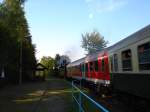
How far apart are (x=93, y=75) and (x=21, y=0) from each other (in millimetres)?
21236

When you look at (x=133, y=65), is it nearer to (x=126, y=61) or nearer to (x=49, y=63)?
(x=126, y=61)

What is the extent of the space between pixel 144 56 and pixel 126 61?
276 cm

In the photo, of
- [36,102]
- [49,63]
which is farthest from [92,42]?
[36,102]

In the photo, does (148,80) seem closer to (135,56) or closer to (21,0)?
(135,56)

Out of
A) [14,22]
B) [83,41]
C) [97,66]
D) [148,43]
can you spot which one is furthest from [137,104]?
[83,41]

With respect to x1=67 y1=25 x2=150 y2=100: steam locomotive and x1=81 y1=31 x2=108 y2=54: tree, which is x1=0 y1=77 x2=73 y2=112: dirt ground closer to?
x1=67 y1=25 x2=150 y2=100: steam locomotive

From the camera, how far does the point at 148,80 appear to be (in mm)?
11438

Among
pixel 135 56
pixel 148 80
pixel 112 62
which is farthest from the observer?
pixel 112 62

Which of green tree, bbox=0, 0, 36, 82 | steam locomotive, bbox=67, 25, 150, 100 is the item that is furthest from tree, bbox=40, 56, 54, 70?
steam locomotive, bbox=67, 25, 150, 100

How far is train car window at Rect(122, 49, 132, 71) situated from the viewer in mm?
14188

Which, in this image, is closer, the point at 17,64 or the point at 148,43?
the point at 148,43

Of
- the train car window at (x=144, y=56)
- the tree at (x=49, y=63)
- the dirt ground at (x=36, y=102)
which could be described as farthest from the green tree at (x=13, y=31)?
the tree at (x=49, y=63)

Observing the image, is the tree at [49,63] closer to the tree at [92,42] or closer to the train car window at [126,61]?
the tree at [92,42]

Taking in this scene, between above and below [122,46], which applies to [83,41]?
above
